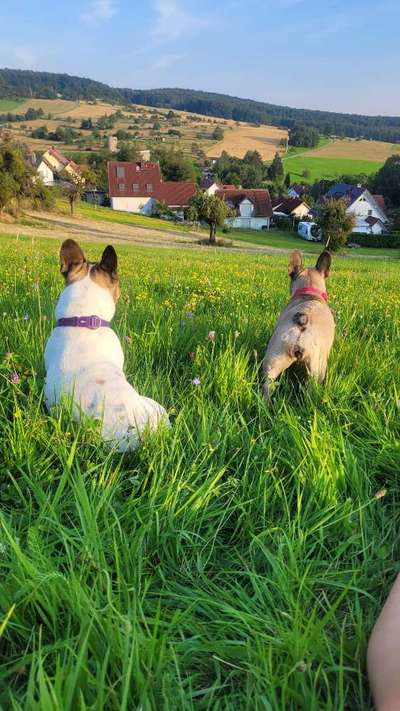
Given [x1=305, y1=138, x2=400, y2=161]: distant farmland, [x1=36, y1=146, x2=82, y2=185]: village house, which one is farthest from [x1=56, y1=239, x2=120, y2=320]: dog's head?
[x1=305, y1=138, x2=400, y2=161]: distant farmland

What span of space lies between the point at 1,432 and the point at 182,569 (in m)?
1.32

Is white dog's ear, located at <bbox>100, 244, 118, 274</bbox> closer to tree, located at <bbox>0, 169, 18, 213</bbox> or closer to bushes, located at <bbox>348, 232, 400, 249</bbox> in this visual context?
tree, located at <bbox>0, 169, 18, 213</bbox>

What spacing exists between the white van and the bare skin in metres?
70.8

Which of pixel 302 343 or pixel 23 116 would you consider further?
pixel 23 116

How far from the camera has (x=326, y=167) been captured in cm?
13688

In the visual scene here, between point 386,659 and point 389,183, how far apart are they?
119303mm

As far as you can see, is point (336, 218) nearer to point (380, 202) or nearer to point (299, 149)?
point (380, 202)

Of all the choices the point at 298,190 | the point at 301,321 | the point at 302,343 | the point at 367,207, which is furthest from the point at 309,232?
the point at 302,343

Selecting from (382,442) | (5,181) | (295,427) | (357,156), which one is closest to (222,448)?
(295,427)

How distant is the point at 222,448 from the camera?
2.65 meters

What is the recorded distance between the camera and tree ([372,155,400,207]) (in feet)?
348

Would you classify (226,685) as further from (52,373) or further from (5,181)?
(5,181)

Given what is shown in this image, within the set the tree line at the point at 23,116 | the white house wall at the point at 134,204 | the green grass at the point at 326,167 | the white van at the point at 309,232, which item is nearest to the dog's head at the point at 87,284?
the white van at the point at 309,232

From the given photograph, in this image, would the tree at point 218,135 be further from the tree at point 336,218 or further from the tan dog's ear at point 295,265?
the tan dog's ear at point 295,265
